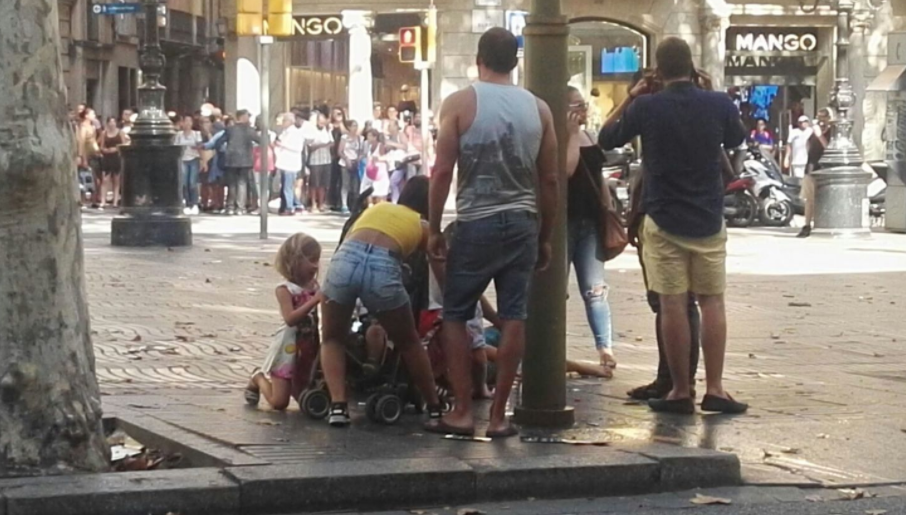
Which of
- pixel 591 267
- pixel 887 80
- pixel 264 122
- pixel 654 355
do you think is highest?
pixel 887 80

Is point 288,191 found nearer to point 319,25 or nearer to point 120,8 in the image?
point 120,8

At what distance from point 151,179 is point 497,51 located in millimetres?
14476

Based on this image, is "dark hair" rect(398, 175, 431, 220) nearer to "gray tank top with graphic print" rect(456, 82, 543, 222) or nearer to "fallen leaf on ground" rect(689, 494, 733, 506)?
"gray tank top with graphic print" rect(456, 82, 543, 222)

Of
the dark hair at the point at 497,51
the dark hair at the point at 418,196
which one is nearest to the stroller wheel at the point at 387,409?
the dark hair at the point at 418,196

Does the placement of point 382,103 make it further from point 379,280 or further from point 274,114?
point 379,280

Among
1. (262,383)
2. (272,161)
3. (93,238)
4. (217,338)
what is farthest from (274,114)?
(262,383)

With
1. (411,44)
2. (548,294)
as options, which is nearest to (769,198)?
(411,44)

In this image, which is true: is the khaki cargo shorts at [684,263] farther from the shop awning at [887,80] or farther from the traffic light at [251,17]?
the traffic light at [251,17]

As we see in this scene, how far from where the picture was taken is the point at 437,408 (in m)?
8.56

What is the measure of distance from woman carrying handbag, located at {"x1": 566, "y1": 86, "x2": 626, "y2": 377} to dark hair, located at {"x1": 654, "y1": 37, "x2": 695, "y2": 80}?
1.54 meters

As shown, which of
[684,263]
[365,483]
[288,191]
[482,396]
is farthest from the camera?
[288,191]

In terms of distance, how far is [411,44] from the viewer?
2797 centimetres

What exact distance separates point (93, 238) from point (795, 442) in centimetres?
1689

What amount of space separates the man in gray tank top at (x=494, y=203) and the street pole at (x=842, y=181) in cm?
1795
